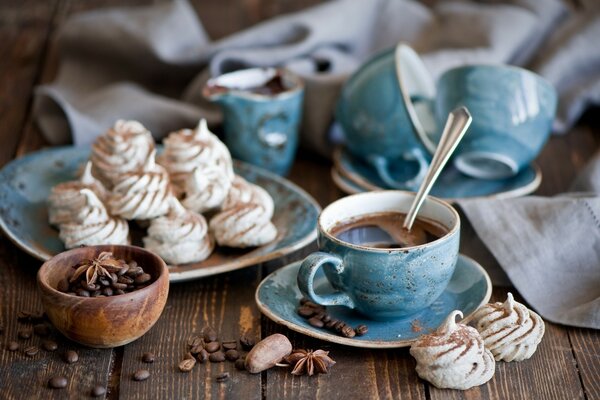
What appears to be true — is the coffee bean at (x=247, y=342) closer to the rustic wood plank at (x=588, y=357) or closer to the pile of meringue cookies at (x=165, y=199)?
the pile of meringue cookies at (x=165, y=199)

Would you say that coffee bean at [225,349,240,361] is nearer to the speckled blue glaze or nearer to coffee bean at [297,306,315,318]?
coffee bean at [297,306,315,318]

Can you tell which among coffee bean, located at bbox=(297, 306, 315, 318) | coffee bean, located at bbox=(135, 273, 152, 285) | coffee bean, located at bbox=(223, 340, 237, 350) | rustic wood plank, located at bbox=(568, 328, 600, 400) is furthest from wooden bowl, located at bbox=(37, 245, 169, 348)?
rustic wood plank, located at bbox=(568, 328, 600, 400)

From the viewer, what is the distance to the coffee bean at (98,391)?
49.4 inches

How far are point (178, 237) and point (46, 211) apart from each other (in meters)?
0.37

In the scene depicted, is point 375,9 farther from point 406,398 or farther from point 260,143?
point 406,398

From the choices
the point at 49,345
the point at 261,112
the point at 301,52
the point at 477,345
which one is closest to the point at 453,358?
the point at 477,345

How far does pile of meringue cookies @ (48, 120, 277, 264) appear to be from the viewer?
157 centimetres

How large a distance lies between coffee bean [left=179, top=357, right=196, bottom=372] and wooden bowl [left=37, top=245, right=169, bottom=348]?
8cm

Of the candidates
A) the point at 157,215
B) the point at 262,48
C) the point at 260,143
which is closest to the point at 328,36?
the point at 262,48

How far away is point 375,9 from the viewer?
96.3 inches

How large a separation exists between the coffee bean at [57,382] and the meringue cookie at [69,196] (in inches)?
17.1

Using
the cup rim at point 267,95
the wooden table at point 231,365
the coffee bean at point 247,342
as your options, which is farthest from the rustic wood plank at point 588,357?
the cup rim at point 267,95

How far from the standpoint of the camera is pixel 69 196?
166cm

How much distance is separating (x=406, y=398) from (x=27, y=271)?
2.45 ft
